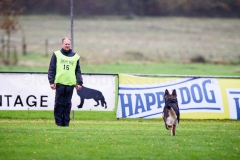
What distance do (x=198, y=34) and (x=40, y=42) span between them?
16.3 metres

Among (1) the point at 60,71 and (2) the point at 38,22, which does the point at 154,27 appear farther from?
(1) the point at 60,71

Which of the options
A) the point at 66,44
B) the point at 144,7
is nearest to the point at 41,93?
the point at 66,44

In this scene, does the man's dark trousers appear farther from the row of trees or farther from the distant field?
the row of trees

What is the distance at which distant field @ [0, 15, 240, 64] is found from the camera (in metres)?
49.5

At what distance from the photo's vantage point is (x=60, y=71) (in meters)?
15.3

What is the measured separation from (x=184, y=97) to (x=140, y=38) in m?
40.4

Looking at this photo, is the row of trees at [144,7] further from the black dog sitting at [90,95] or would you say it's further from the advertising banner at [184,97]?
the black dog sitting at [90,95]

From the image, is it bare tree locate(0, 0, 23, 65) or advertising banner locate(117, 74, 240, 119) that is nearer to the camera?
advertising banner locate(117, 74, 240, 119)

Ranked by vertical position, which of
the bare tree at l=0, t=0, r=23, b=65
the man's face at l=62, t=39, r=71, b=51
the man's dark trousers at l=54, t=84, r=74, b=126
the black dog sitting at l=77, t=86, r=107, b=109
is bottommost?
the man's dark trousers at l=54, t=84, r=74, b=126

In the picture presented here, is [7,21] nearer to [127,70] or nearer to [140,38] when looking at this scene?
[127,70]

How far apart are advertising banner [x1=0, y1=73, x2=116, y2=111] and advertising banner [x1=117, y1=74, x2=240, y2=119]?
492 mm

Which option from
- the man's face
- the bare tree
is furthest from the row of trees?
the man's face

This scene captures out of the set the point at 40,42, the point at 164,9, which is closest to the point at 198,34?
the point at 164,9

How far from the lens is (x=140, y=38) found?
59.6 metres
